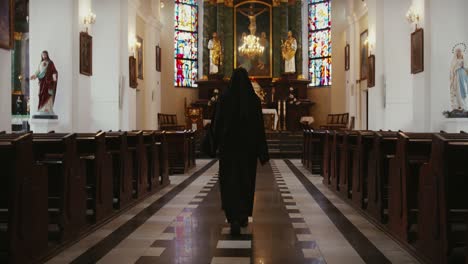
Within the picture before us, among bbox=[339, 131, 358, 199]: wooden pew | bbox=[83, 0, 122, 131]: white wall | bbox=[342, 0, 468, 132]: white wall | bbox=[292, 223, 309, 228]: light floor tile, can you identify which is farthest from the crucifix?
bbox=[292, 223, 309, 228]: light floor tile

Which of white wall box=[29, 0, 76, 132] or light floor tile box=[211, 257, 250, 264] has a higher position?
white wall box=[29, 0, 76, 132]

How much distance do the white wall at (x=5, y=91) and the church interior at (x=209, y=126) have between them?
0.14 ft

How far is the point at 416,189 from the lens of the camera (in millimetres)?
5699

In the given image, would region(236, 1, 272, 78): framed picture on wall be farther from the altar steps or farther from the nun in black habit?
the nun in black habit

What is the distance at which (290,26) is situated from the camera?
1142 inches

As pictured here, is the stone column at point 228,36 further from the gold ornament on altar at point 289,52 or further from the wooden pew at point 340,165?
the wooden pew at point 340,165

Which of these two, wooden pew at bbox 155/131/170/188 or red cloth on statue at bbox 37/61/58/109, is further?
red cloth on statue at bbox 37/61/58/109

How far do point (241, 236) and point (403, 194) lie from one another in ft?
5.81

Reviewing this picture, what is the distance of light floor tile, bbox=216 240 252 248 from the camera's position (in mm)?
5465

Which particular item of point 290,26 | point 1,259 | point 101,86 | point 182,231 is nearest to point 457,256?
point 182,231

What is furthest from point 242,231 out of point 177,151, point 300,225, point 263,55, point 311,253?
point 263,55

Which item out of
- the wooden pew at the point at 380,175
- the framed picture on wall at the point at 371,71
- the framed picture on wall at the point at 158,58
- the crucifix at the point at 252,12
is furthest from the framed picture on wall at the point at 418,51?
the crucifix at the point at 252,12

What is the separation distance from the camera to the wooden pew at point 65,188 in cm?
549

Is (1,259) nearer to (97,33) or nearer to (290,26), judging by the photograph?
(97,33)
